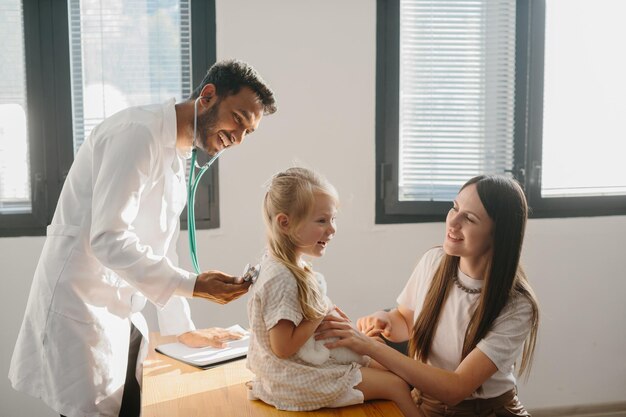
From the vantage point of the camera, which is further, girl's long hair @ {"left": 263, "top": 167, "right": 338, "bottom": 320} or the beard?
the beard

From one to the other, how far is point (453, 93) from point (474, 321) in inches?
67.9

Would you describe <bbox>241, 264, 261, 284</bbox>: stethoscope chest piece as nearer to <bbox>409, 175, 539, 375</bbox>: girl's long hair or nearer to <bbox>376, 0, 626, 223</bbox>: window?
<bbox>409, 175, 539, 375</bbox>: girl's long hair

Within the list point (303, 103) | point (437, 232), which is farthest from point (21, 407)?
point (437, 232)

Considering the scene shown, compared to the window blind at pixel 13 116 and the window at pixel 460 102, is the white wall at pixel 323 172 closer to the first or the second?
the window at pixel 460 102

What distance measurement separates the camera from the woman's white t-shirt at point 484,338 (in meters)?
1.70

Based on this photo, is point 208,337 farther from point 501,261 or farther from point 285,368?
point 501,261

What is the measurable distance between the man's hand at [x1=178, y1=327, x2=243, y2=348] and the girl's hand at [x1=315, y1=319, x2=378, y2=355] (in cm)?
51

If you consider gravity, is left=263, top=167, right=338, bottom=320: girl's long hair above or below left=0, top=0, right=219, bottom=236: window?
below

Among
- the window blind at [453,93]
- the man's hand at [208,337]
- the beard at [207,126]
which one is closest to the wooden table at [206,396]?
the man's hand at [208,337]

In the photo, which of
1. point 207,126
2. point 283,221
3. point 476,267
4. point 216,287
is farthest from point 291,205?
point 476,267

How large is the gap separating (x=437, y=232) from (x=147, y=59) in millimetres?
1576

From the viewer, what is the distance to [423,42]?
126 inches

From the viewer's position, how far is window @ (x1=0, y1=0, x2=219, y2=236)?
9.45ft

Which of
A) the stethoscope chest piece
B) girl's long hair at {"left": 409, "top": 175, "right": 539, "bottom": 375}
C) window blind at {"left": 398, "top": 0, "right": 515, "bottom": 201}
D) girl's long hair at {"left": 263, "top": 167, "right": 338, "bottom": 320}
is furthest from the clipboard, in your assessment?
window blind at {"left": 398, "top": 0, "right": 515, "bottom": 201}
